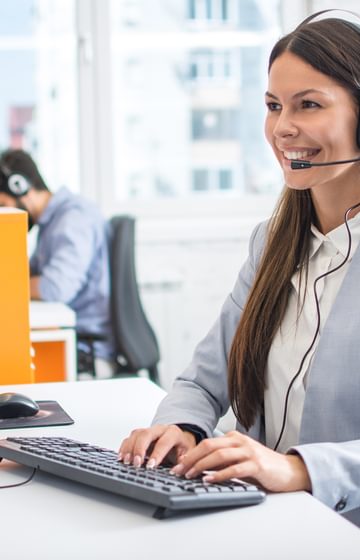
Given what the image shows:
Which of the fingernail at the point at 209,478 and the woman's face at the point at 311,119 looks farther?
the woman's face at the point at 311,119

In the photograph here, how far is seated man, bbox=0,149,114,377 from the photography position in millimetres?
3391

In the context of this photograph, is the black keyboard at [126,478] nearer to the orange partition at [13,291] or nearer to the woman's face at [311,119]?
the woman's face at [311,119]

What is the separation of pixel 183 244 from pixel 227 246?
204 millimetres

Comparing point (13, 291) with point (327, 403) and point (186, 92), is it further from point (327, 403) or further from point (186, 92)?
point (186, 92)

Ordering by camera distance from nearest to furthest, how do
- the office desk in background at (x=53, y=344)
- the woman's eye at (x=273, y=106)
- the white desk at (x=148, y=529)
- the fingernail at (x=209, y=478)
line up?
the white desk at (x=148, y=529), the fingernail at (x=209, y=478), the woman's eye at (x=273, y=106), the office desk in background at (x=53, y=344)

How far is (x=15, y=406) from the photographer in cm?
144

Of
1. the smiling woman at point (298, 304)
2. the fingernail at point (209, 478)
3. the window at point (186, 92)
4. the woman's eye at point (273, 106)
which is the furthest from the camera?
the window at point (186, 92)

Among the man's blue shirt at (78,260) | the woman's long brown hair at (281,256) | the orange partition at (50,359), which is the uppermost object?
the woman's long brown hair at (281,256)

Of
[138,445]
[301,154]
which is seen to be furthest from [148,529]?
[301,154]

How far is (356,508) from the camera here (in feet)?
3.93

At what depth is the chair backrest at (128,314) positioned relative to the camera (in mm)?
3340

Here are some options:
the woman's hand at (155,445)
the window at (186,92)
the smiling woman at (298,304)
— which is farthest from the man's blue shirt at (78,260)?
the woman's hand at (155,445)

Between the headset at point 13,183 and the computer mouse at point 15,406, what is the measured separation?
86.2 inches

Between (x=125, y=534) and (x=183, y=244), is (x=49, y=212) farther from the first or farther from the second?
(x=125, y=534)
